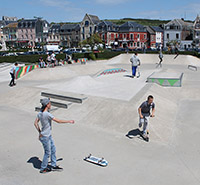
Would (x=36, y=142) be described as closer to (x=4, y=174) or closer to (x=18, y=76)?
(x=4, y=174)

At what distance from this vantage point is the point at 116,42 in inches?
2990

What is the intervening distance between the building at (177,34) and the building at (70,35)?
99.0ft

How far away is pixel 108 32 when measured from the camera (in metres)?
74.3

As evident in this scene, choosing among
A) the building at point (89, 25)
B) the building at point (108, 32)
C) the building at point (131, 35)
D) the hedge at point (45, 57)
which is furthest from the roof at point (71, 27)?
the hedge at point (45, 57)

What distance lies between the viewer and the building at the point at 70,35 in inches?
3292

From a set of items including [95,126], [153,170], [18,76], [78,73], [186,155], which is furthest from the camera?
[78,73]

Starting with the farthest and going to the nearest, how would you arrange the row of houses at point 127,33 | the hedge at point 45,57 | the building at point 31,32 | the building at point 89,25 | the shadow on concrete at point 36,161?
the building at point 31,32 < the building at point 89,25 < the row of houses at point 127,33 < the hedge at point 45,57 < the shadow on concrete at point 36,161

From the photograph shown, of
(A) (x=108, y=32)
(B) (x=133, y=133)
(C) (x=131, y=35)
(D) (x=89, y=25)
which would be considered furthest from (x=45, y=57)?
(D) (x=89, y=25)

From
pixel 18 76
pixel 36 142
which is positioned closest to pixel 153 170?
pixel 36 142

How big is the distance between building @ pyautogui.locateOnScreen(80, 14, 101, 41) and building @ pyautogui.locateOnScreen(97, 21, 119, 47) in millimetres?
2535

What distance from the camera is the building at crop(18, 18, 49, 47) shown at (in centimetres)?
9177

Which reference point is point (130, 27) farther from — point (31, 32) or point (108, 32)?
point (31, 32)

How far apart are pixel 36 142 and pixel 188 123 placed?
20.8 ft

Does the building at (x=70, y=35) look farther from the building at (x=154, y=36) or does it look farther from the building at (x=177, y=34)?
the building at (x=177, y=34)
